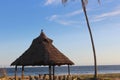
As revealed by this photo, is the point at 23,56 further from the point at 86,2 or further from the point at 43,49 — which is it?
the point at 86,2

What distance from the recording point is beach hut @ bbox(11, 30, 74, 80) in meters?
28.3

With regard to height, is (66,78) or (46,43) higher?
(46,43)

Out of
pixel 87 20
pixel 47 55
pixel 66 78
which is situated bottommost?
pixel 66 78

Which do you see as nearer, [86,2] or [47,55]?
[47,55]

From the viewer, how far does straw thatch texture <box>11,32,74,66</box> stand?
2831cm

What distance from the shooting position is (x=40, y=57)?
2852cm

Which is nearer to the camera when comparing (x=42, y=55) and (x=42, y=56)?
(x=42, y=56)

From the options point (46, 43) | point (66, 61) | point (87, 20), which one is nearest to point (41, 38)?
point (46, 43)

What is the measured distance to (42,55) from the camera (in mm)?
28594

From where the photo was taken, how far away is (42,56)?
28.5 m

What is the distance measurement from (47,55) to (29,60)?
152cm

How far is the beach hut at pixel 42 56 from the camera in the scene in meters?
28.3

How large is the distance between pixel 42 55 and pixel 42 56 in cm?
13

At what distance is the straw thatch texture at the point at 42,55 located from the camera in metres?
28.3
